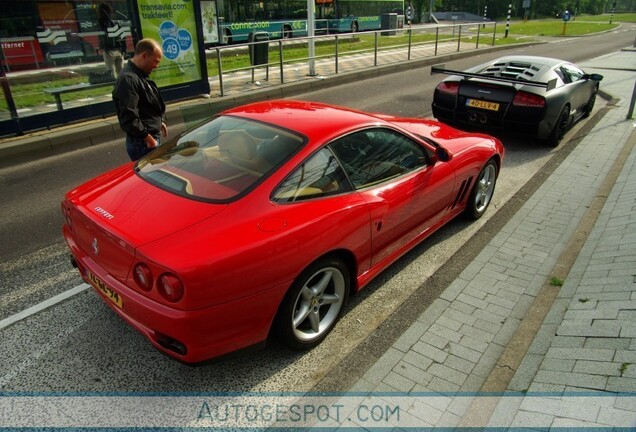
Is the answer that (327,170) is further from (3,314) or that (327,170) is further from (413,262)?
(3,314)

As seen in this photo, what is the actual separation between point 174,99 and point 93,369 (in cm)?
859

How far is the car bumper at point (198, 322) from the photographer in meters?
2.34

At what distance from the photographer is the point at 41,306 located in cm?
346

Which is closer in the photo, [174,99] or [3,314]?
[3,314]

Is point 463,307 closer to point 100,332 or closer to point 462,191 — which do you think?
point 462,191

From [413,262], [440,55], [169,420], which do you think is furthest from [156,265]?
[440,55]

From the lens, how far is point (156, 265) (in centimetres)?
232

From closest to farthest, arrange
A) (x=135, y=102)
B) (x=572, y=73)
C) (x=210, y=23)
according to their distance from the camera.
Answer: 1. (x=135, y=102)
2. (x=572, y=73)
3. (x=210, y=23)

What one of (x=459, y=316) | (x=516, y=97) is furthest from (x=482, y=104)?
A: (x=459, y=316)

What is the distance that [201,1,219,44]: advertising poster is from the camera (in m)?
20.5

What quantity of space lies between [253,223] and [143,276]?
0.65 m

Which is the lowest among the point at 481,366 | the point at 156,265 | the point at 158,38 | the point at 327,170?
the point at 481,366

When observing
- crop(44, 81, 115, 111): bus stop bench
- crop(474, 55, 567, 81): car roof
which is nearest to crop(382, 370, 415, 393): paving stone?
crop(474, 55, 567, 81): car roof

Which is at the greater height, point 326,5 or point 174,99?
point 326,5
